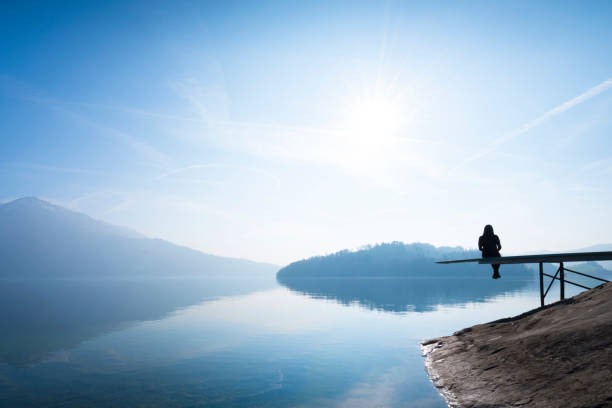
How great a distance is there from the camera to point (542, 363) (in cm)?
1068

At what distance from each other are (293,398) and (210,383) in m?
5.43

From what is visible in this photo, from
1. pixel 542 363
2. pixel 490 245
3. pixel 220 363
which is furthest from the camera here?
pixel 220 363

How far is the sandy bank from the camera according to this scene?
8.70 metres

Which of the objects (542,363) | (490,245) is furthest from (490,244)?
(542,363)

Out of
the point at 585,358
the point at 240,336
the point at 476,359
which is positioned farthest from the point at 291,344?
the point at 585,358

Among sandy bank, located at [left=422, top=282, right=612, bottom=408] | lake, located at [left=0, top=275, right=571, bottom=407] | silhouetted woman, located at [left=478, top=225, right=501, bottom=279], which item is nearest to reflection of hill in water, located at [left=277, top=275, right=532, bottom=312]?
lake, located at [left=0, top=275, right=571, bottom=407]

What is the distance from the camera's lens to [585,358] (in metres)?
9.51

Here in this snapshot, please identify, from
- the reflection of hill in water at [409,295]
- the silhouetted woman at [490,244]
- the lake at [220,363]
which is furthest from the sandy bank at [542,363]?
the reflection of hill in water at [409,295]

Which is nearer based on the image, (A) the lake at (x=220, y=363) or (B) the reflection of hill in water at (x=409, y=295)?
(A) the lake at (x=220, y=363)

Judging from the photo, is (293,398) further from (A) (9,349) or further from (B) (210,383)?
(A) (9,349)

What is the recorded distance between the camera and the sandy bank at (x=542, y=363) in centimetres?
870

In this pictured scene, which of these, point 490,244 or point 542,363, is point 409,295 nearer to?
point 490,244

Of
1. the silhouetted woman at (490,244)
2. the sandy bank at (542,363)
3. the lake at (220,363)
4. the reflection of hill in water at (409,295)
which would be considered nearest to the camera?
the sandy bank at (542,363)

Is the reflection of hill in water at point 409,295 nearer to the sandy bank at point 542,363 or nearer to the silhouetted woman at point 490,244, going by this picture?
the silhouetted woman at point 490,244
